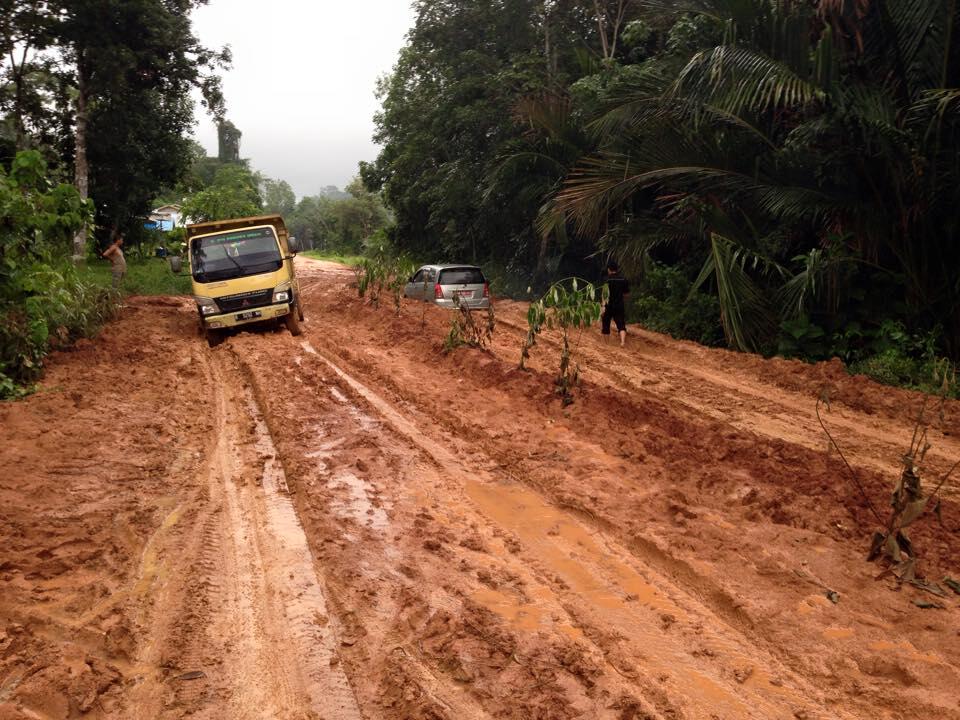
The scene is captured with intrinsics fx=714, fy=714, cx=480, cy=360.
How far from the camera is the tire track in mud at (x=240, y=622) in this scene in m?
3.29

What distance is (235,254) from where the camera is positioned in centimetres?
1337

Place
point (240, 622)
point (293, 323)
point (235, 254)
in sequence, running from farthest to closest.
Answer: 1. point (293, 323)
2. point (235, 254)
3. point (240, 622)

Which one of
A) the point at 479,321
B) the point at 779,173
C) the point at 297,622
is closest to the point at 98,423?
the point at 297,622

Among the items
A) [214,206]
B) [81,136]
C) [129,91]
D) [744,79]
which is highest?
[129,91]

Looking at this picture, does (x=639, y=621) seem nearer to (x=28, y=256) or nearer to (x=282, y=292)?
(x=28, y=256)

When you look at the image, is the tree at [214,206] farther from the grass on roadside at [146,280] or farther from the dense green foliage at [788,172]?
the dense green foliage at [788,172]

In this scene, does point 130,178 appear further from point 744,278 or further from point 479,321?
point 744,278

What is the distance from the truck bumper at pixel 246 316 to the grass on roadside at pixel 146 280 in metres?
8.05

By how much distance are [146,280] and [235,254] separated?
11.7m

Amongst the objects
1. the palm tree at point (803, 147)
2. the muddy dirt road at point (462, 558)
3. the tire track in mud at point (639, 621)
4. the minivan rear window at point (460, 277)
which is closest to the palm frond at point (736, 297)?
the palm tree at point (803, 147)

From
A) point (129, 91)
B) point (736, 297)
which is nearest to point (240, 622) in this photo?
point (736, 297)

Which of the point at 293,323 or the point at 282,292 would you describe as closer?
the point at 282,292

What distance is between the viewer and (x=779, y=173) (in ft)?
35.9

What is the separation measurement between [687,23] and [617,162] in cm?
436
